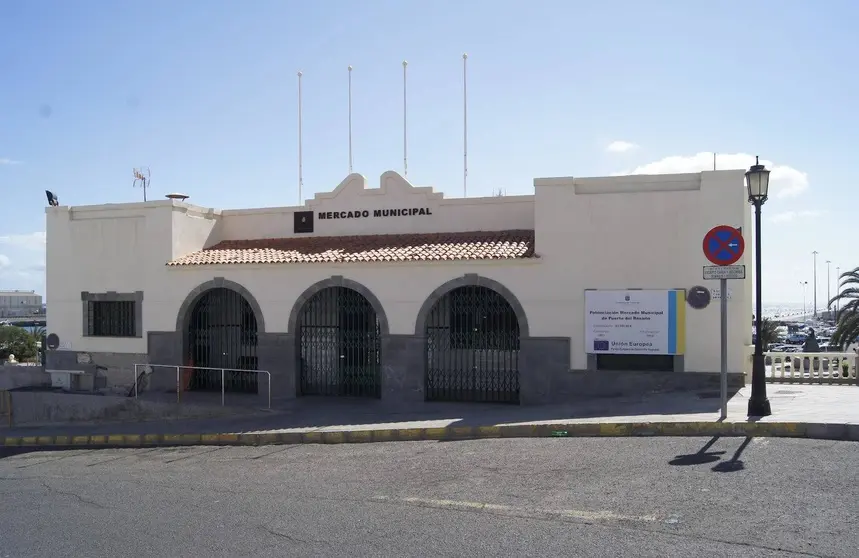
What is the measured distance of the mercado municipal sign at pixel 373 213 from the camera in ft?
59.6

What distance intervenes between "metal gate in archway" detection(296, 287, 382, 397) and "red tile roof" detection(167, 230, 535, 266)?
1.03 m

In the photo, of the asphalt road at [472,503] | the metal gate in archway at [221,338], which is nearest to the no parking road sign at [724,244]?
the asphalt road at [472,503]

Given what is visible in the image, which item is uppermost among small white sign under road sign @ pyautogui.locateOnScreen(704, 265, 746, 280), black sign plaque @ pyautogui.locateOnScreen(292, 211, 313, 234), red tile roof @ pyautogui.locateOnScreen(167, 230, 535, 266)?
black sign plaque @ pyautogui.locateOnScreen(292, 211, 313, 234)

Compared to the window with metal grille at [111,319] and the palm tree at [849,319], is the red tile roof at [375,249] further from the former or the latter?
the palm tree at [849,319]

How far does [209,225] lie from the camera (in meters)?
19.9

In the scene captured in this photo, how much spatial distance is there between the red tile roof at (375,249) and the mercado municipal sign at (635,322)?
5.96 feet

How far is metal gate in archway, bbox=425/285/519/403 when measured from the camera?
16016mm

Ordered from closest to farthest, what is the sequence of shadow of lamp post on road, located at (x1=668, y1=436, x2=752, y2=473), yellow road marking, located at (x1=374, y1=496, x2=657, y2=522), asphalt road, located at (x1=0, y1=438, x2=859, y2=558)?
asphalt road, located at (x1=0, y1=438, x2=859, y2=558) → yellow road marking, located at (x1=374, y1=496, x2=657, y2=522) → shadow of lamp post on road, located at (x1=668, y1=436, x2=752, y2=473)

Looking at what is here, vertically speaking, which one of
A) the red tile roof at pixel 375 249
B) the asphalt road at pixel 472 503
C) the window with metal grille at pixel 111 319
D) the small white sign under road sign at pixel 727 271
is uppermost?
the red tile roof at pixel 375 249

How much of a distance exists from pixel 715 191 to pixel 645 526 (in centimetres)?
944

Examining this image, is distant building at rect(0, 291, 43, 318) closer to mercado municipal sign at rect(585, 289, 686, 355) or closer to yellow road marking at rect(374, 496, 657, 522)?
mercado municipal sign at rect(585, 289, 686, 355)

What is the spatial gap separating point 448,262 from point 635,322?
404 cm

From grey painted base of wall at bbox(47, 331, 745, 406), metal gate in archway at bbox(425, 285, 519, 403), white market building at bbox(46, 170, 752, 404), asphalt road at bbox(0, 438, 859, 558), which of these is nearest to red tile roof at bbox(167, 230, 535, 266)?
white market building at bbox(46, 170, 752, 404)

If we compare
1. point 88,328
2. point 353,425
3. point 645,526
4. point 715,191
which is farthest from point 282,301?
point 645,526
